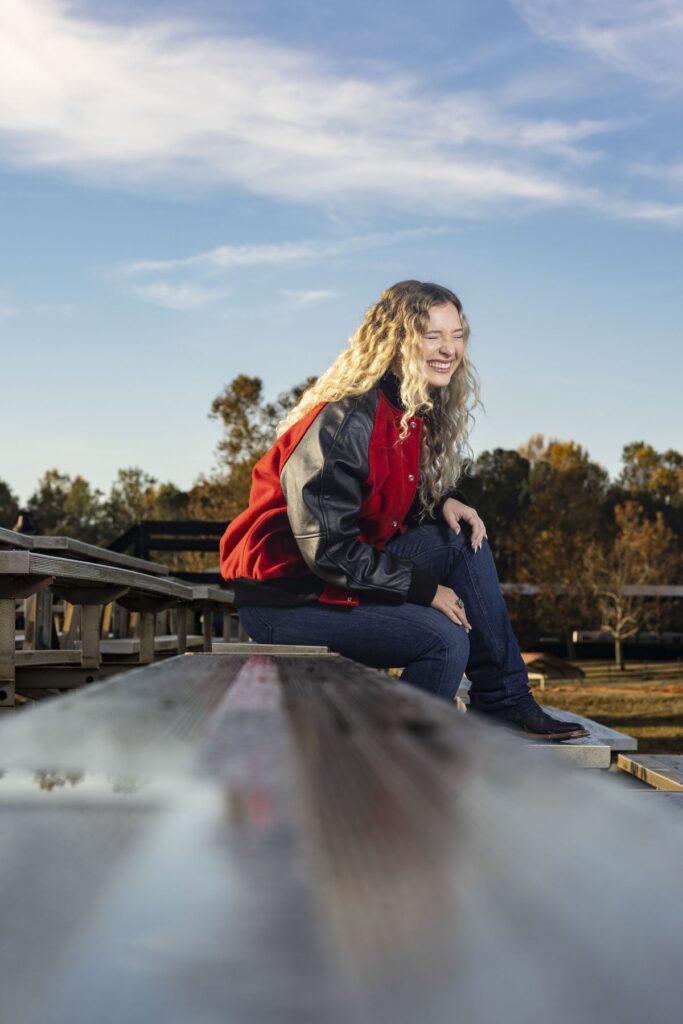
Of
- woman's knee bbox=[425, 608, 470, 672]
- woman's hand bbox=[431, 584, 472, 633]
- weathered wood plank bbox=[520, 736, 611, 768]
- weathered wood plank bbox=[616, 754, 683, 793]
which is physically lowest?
weathered wood plank bbox=[616, 754, 683, 793]

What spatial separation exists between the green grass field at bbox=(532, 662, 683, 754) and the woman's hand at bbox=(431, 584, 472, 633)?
13272 millimetres

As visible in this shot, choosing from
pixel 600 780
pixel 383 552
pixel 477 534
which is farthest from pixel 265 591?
pixel 600 780

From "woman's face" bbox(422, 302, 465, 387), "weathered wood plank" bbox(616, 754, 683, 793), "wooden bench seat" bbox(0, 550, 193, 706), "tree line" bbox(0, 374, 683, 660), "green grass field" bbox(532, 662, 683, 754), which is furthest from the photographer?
"tree line" bbox(0, 374, 683, 660)

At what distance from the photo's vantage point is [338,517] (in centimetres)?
311

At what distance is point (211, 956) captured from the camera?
0.37m

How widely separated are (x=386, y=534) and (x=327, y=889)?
304 centimetres

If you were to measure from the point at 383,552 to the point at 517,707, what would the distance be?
0.64 meters

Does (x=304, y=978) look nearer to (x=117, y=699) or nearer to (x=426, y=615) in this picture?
(x=117, y=699)

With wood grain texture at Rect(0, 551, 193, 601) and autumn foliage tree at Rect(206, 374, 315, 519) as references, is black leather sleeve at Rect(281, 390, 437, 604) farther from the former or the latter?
autumn foliage tree at Rect(206, 374, 315, 519)

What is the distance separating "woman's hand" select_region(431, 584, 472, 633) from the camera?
3.15m

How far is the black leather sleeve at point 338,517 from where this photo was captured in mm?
3102

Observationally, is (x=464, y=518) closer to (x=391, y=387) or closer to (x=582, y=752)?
(x=391, y=387)

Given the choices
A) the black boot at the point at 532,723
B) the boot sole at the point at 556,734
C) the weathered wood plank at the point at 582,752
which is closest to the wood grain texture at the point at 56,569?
the black boot at the point at 532,723

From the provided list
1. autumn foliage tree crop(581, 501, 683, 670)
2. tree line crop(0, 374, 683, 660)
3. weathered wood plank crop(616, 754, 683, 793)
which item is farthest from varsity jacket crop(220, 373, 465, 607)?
autumn foliage tree crop(581, 501, 683, 670)
